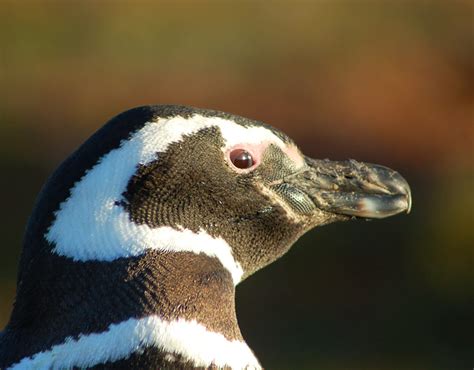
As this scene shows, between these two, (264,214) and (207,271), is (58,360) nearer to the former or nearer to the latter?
(207,271)

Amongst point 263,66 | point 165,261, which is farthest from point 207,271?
point 263,66

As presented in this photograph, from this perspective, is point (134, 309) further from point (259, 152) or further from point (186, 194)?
point (259, 152)

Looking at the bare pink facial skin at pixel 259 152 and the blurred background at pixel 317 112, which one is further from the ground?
the bare pink facial skin at pixel 259 152

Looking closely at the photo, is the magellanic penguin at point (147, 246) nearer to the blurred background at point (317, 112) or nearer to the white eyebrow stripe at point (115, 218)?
the white eyebrow stripe at point (115, 218)

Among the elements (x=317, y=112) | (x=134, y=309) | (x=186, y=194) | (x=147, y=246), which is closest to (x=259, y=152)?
(x=186, y=194)

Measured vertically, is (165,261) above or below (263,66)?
above

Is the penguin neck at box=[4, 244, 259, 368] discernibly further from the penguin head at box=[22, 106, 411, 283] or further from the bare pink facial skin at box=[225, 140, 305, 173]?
the bare pink facial skin at box=[225, 140, 305, 173]

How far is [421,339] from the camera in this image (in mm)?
8562

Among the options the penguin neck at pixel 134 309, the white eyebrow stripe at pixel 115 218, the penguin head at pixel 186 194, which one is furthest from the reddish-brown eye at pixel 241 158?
the penguin neck at pixel 134 309

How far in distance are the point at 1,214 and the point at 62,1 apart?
5.14m

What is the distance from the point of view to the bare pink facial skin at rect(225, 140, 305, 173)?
10.8 ft

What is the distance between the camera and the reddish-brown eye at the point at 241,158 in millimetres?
3287

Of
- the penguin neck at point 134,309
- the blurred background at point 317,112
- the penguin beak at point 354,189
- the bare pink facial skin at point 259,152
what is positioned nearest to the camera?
the penguin neck at point 134,309

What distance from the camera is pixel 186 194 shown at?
10.4ft
